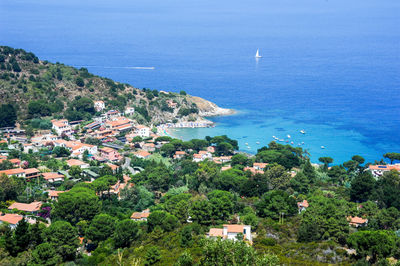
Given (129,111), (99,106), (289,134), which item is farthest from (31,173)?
(289,134)

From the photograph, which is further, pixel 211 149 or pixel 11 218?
pixel 211 149

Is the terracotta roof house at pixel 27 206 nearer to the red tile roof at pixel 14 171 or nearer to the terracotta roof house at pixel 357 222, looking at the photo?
the red tile roof at pixel 14 171

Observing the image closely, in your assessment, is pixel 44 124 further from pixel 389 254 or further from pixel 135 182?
pixel 389 254

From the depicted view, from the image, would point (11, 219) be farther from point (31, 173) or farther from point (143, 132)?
point (143, 132)

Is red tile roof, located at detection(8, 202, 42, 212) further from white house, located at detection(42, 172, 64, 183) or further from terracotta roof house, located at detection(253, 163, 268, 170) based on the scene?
terracotta roof house, located at detection(253, 163, 268, 170)

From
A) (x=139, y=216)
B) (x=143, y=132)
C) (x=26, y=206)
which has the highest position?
(x=143, y=132)

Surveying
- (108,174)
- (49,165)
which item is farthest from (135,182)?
(49,165)
